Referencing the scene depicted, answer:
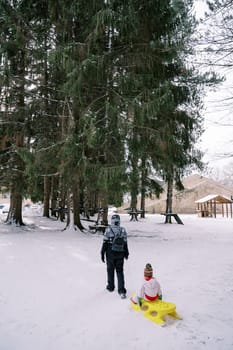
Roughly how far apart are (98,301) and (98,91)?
8959 mm

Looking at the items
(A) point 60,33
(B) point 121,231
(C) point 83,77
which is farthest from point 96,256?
(A) point 60,33

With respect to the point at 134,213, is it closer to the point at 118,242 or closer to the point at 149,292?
the point at 118,242

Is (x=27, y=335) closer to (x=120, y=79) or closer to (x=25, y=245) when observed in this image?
(x=25, y=245)

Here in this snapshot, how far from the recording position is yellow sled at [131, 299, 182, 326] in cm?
423

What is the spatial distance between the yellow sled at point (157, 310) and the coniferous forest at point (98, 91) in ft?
19.7

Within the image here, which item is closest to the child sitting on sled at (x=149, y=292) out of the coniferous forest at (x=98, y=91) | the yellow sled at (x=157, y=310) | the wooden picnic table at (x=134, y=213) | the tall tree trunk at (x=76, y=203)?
the yellow sled at (x=157, y=310)

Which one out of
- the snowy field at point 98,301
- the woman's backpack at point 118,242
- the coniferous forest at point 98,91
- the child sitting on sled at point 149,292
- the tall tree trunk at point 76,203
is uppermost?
the coniferous forest at point 98,91

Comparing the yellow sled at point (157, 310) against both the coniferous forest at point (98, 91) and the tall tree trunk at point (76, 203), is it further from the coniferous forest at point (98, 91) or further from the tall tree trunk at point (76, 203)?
the tall tree trunk at point (76, 203)

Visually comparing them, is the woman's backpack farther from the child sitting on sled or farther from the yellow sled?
the yellow sled

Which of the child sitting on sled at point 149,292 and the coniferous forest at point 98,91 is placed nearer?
the child sitting on sled at point 149,292

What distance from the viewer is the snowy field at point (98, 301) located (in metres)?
3.80

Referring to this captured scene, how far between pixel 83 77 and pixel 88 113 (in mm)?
1302

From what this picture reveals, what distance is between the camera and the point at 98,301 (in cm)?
518

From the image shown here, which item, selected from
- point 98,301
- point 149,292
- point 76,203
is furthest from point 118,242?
point 76,203
